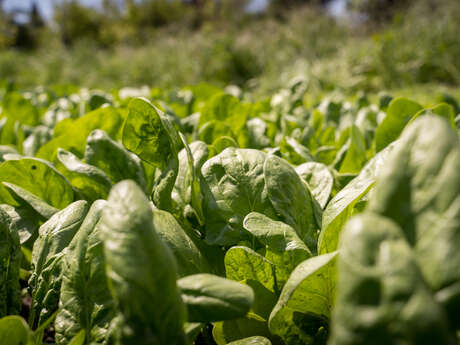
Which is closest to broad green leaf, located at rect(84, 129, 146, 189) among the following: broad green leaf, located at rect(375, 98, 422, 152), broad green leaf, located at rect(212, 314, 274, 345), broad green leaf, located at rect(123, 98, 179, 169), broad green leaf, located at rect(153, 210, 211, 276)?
broad green leaf, located at rect(123, 98, 179, 169)

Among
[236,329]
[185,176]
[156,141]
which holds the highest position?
[156,141]

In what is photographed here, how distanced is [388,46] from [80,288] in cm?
939

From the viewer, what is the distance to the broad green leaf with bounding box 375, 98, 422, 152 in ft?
3.89

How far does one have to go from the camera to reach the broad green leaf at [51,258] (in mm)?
845

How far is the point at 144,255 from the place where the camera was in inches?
19.7

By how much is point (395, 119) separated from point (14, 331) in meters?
1.15

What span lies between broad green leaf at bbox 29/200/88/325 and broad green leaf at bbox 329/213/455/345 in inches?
25.5

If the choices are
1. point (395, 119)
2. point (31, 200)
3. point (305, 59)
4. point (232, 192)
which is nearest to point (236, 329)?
point (232, 192)

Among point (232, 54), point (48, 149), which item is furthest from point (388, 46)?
point (48, 149)

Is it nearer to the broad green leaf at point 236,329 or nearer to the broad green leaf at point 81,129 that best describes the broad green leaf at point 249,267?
the broad green leaf at point 236,329

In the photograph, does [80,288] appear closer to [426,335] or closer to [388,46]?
[426,335]

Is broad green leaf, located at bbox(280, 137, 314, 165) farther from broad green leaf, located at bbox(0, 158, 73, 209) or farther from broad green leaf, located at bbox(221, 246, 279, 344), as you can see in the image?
broad green leaf, located at bbox(0, 158, 73, 209)

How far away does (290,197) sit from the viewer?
2.91 ft

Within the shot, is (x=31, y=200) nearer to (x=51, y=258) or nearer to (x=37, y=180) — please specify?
Answer: (x=37, y=180)
